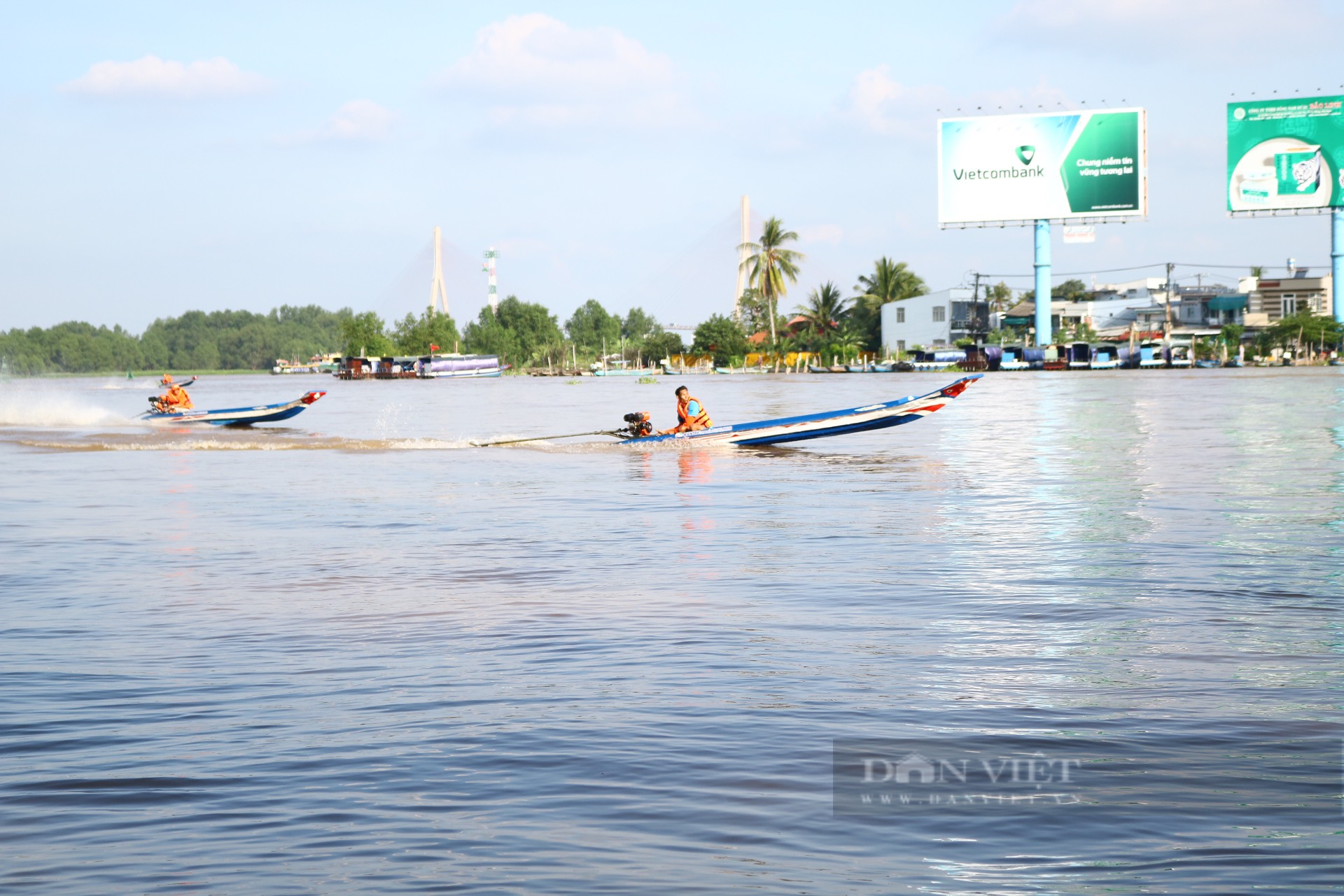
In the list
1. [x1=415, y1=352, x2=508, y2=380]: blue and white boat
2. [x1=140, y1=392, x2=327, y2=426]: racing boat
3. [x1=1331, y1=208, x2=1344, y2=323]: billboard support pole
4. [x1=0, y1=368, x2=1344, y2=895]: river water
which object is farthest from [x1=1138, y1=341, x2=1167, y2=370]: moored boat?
[x1=0, y1=368, x2=1344, y2=895]: river water

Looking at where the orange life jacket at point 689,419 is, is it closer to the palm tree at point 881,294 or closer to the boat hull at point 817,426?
the boat hull at point 817,426

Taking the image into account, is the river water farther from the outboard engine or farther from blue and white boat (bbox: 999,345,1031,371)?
blue and white boat (bbox: 999,345,1031,371)

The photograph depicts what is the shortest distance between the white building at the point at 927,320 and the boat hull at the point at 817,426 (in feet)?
231

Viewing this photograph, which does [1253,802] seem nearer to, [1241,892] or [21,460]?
[1241,892]

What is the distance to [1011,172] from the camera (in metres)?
76.2

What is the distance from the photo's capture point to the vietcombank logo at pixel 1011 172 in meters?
75.6

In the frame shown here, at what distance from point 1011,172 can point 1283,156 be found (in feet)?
48.1

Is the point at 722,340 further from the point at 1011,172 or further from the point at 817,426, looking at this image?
the point at 817,426

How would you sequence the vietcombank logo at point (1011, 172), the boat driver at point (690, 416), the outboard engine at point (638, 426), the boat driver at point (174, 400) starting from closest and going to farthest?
1. the boat driver at point (690, 416)
2. the outboard engine at point (638, 426)
3. the boat driver at point (174, 400)
4. the vietcombank logo at point (1011, 172)

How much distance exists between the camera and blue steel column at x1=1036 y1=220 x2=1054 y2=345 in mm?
76875

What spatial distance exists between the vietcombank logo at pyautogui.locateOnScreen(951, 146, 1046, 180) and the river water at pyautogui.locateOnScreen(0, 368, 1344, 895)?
6017cm

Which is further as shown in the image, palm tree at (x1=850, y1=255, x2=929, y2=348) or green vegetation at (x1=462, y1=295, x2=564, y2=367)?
green vegetation at (x1=462, y1=295, x2=564, y2=367)

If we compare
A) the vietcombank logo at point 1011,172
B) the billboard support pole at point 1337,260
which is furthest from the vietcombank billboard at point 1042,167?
the billboard support pole at point 1337,260

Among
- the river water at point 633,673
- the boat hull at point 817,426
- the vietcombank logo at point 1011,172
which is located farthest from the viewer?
the vietcombank logo at point 1011,172
